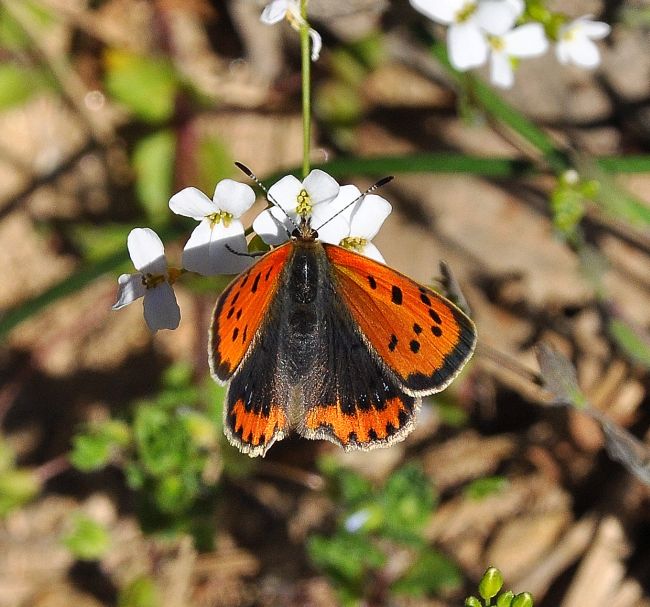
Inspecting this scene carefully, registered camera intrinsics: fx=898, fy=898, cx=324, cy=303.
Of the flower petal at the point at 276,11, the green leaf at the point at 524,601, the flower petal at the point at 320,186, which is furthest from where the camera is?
the flower petal at the point at 276,11

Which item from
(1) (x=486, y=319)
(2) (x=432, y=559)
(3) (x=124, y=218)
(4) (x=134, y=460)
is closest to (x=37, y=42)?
(3) (x=124, y=218)

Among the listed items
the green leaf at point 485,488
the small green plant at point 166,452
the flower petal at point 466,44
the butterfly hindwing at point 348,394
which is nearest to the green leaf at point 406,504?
the green leaf at point 485,488

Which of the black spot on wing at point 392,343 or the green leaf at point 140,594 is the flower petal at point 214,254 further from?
the green leaf at point 140,594

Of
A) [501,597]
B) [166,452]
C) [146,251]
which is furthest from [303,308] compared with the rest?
[166,452]

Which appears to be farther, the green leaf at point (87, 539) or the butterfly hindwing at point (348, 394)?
the green leaf at point (87, 539)

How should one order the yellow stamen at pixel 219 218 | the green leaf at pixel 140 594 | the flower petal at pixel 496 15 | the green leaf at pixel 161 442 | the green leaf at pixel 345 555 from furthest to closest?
1. the green leaf at pixel 140 594
2. the green leaf at pixel 345 555
3. the green leaf at pixel 161 442
4. the flower petal at pixel 496 15
5. the yellow stamen at pixel 219 218
